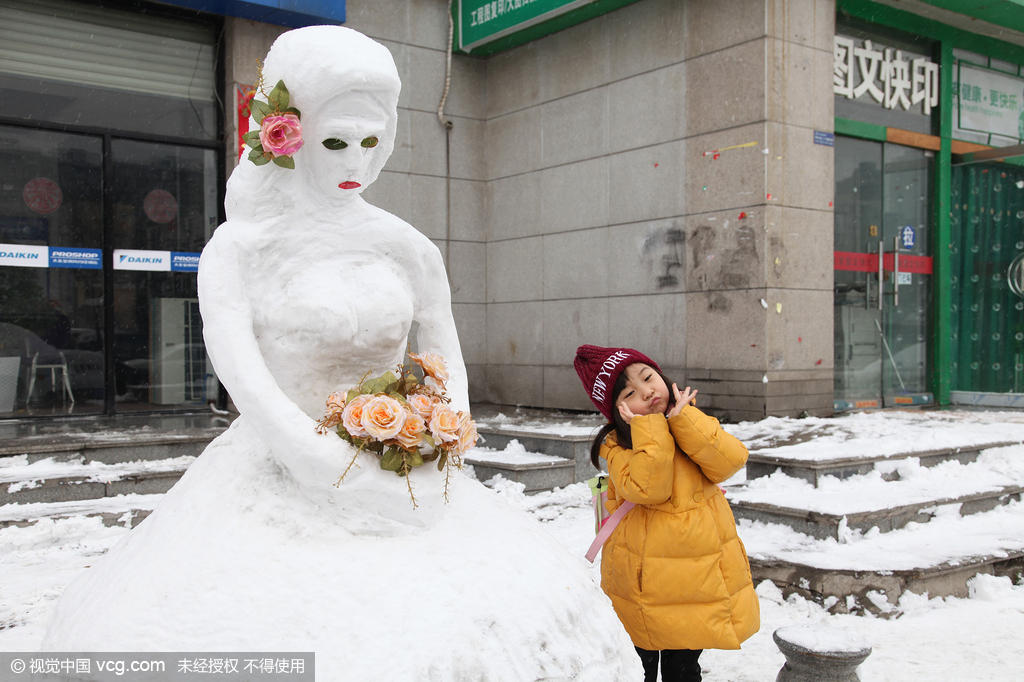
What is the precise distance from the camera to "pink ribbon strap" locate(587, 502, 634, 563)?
2973 millimetres

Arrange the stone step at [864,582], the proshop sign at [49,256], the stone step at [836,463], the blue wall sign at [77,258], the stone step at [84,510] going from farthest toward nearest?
1. the blue wall sign at [77,258]
2. the proshop sign at [49,256]
3. the stone step at [836,463]
4. the stone step at [84,510]
5. the stone step at [864,582]

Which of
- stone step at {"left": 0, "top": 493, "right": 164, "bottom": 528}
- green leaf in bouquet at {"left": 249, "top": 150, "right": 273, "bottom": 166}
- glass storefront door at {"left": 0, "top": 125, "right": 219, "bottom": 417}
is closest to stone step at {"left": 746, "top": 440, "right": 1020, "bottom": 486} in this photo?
stone step at {"left": 0, "top": 493, "right": 164, "bottom": 528}

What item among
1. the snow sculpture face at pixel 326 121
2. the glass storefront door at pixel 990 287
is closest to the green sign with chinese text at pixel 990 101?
the glass storefront door at pixel 990 287

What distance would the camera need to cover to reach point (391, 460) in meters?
2.34

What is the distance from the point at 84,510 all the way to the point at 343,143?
3.96 metres

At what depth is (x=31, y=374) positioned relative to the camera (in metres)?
8.29

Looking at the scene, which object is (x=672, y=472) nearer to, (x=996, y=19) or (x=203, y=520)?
(x=203, y=520)

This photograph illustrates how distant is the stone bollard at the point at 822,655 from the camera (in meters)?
2.88

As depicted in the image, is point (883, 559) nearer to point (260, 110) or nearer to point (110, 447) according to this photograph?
point (260, 110)

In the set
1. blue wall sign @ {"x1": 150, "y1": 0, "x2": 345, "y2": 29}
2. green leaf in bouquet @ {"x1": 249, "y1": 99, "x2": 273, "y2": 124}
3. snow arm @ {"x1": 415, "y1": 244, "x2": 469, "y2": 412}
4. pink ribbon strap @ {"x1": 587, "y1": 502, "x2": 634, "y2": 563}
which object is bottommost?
pink ribbon strap @ {"x1": 587, "y1": 502, "x2": 634, "y2": 563}

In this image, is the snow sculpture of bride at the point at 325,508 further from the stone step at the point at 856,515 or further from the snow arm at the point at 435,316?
the stone step at the point at 856,515

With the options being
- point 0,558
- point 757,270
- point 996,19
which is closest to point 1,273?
point 0,558

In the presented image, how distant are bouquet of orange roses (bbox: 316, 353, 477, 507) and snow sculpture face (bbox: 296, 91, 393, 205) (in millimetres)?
586

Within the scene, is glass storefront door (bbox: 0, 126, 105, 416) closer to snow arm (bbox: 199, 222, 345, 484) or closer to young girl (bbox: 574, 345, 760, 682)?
snow arm (bbox: 199, 222, 345, 484)
